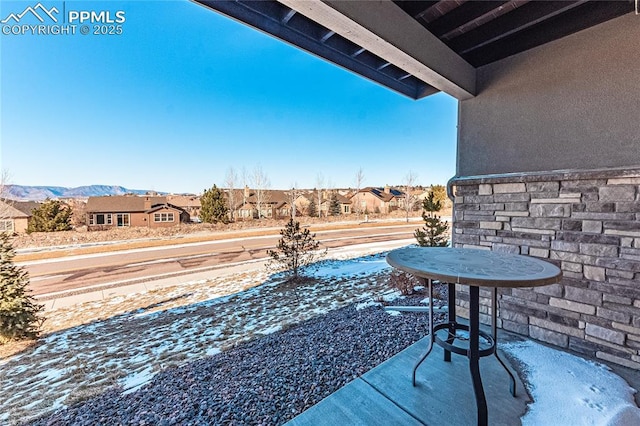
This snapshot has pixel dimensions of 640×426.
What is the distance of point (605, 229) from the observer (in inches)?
77.6

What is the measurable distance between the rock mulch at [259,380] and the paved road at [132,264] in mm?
6607

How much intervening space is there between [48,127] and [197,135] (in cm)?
954

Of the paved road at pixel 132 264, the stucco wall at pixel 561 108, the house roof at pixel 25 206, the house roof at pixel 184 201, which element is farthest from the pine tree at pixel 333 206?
the stucco wall at pixel 561 108

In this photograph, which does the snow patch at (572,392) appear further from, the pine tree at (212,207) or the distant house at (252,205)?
the distant house at (252,205)

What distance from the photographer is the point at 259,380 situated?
196 cm

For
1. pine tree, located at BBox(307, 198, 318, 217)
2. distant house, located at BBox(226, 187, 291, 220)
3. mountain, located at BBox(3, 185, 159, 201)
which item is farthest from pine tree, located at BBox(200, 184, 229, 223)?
pine tree, located at BBox(307, 198, 318, 217)

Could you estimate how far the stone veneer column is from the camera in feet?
6.18

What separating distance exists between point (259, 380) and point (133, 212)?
2659 centimetres

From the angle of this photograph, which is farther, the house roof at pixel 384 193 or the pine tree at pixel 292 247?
the house roof at pixel 384 193

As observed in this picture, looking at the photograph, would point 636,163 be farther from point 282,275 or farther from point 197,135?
point 197,135

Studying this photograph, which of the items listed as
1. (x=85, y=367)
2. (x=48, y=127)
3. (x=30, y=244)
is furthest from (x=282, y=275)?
(x=30, y=244)

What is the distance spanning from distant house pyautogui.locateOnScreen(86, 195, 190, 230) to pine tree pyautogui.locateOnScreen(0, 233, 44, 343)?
1951 cm

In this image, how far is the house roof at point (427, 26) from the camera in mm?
1730

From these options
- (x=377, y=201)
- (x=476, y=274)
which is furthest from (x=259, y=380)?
(x=377, y=201)
